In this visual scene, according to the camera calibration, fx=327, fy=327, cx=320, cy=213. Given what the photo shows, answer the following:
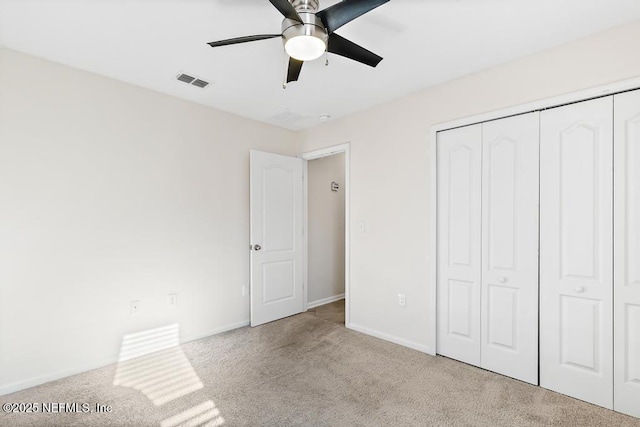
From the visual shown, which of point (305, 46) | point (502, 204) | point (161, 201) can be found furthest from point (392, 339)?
point (305, 46)

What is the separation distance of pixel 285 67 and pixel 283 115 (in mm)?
1133

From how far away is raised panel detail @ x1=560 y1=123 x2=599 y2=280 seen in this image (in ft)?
7.36

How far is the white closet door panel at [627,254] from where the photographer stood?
208 cm

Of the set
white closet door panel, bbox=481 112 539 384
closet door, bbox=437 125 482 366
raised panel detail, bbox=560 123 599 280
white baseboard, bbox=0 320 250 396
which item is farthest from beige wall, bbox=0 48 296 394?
raised panel detail, bbox=560 123 599 280

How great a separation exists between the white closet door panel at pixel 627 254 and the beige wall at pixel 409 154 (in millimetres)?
320

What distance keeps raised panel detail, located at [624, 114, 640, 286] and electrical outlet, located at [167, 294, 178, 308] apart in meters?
3.64

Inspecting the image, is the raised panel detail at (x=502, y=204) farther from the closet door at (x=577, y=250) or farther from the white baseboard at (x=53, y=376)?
the white baseboard at (x=53, y=376)

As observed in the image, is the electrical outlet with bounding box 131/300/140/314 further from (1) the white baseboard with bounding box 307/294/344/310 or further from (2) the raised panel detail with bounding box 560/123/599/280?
(2) the raised panel detail with bounding box 560/123/599/280

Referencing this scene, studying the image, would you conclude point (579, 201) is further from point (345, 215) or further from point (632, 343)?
point (345, 215)

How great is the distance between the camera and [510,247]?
8.57ft

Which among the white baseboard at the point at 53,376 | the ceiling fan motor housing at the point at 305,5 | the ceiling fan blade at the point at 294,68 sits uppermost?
the ceiling fan motor housing at the point at 305,5

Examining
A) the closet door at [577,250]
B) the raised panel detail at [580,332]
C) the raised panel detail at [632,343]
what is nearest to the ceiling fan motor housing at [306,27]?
the closet door at [577,250]

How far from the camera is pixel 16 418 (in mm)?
2070

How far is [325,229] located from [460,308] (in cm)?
240
